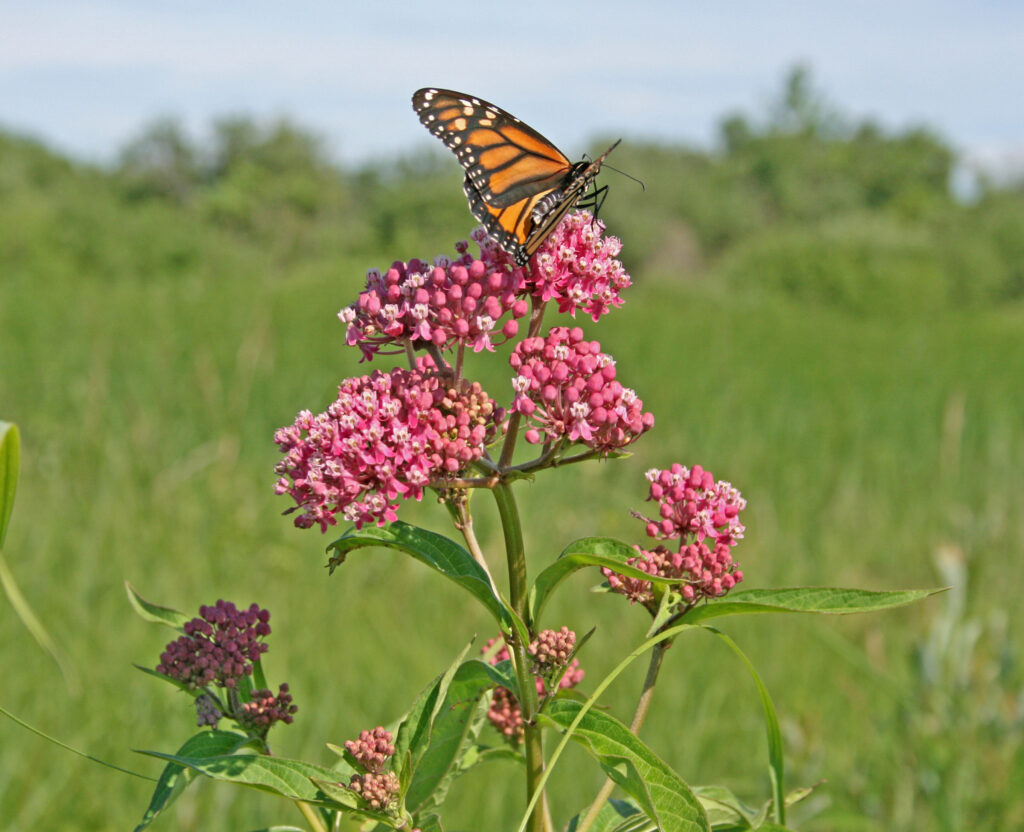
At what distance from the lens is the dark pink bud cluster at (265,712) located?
1345 mm

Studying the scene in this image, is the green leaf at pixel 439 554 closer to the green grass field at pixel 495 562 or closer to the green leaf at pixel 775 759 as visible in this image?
the green leaf at pixel 775 759

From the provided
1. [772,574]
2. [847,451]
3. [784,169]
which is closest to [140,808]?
[772,574]

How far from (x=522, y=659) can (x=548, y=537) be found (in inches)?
280

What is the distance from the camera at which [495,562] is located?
726 cm

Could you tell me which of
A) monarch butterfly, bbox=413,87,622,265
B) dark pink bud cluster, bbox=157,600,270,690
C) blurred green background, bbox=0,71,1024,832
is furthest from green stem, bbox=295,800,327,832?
blurred green background, bbox=0,71,1024,832

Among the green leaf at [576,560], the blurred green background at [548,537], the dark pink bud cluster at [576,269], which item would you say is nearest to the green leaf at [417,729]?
the green leaf at [576,560]

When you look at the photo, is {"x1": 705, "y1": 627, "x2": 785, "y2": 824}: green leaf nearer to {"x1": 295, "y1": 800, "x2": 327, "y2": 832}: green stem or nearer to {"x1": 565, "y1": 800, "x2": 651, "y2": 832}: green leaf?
{"x1": 565, "y1": 800, "x2": 651, "y2": 832}: green leaf

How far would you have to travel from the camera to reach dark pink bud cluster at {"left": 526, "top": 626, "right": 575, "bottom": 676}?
1.27 meters

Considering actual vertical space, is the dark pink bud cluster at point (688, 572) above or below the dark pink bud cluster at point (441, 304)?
below

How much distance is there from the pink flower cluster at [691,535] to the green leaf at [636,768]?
20 cm

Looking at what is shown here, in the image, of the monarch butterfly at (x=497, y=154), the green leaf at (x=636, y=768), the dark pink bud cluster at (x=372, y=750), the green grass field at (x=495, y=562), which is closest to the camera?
the green leaf at (x=636, y=768)

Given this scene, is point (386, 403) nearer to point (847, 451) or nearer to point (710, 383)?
point (847, 451)

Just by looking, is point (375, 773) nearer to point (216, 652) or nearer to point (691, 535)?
point (216, 652)

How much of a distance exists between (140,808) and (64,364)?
6.59m
